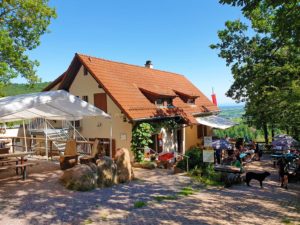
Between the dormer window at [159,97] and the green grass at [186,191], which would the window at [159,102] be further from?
the green grass at [186,191]

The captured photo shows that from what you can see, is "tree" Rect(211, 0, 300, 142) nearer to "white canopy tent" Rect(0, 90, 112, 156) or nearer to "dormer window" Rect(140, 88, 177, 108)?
"dormer window" Rect(140, 88, 177, 108)

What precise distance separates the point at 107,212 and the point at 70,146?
5555 mm

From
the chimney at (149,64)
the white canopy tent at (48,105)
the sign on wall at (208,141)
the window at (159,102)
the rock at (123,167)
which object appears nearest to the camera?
the white canopy tent at (48,105)

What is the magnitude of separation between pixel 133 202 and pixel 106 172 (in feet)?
8.21

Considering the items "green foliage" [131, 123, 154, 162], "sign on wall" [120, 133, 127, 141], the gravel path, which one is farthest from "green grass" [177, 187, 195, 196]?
"sign on wall" [120, 133, 127, 141]

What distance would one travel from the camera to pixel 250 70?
71.8 ft

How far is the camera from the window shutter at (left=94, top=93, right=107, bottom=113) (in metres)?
19.0

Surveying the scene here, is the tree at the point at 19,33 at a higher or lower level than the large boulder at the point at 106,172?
higher

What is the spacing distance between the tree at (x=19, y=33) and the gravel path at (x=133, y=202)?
11.9 meters

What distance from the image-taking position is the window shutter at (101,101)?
1898cm

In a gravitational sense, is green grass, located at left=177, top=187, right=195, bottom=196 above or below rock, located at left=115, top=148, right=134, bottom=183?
below

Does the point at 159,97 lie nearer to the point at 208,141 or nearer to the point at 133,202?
the point at 208,141

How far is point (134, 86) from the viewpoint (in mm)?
21094

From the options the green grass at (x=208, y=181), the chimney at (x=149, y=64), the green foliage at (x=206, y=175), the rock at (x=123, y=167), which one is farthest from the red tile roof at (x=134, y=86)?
the green grass at (x=208, y=181)
